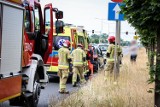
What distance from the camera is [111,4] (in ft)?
52.7

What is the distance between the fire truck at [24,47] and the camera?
8.09 m

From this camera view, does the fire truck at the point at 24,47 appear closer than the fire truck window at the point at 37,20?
Yes

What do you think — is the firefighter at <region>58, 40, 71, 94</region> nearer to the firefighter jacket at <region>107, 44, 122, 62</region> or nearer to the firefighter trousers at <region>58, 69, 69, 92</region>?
the firefighter trousers at <region>58, 69, 69, 92</region>

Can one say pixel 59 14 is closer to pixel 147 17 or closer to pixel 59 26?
pixel 59 26

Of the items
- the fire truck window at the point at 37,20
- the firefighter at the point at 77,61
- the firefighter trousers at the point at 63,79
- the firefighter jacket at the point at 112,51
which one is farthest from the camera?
the firefighter at the point at 77,61

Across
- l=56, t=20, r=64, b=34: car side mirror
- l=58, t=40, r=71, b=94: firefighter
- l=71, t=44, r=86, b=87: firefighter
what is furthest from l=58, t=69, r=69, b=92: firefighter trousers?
l=56, t=20, r=64, b=34: car side mirror

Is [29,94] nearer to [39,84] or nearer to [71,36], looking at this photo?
[39,84]

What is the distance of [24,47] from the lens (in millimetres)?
9820

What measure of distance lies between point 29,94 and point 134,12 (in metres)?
3.09

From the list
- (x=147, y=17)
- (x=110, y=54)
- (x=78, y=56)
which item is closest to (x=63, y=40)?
(x=78, y=56)

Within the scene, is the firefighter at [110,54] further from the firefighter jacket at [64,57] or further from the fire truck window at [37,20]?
the fire truck window at [37,20]

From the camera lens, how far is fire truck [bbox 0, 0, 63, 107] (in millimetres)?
8094

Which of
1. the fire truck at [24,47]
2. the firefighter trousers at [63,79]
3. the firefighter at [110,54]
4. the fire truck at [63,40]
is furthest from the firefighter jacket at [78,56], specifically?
the fire truck at [24,47]

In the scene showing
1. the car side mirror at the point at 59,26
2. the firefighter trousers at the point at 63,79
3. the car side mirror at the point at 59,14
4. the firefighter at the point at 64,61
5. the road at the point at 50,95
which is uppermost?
the car side mirror at the point at 59,14
